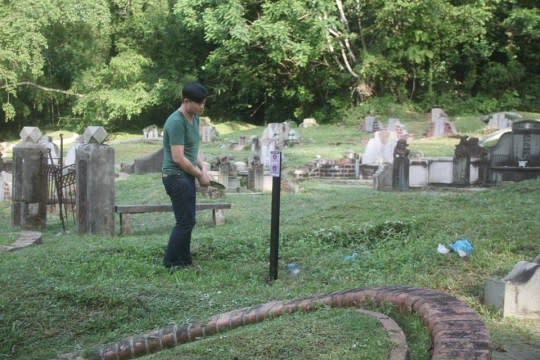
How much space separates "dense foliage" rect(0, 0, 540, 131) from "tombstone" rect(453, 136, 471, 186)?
59.3 feet

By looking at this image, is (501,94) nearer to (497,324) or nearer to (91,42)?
(91,42)

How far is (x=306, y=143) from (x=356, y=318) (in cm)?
2155

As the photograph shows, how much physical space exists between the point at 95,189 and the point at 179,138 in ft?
9.99

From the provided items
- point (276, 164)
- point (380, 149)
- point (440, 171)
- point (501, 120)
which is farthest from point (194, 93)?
point (501, 120)

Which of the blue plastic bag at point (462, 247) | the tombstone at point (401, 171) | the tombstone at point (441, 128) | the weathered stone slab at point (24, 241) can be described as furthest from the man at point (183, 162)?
the tombstone at point (441, 128)

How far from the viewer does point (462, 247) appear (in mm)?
6105

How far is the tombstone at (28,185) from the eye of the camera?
10273 millimetres

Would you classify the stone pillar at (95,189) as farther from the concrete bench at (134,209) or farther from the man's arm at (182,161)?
the man's arm at (182,161)

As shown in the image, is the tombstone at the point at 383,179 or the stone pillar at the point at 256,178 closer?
the tombstone at the point at 383,179

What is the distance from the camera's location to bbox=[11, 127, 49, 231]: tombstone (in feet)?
33.7

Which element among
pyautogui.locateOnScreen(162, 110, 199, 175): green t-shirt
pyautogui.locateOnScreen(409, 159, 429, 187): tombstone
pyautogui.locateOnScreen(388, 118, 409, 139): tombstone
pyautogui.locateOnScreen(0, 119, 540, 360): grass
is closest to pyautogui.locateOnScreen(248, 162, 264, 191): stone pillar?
pyautogui.locateOnScreen(409, 159, 429, 187): tombstone

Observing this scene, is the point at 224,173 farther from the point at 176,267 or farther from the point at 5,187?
the point at 176,267

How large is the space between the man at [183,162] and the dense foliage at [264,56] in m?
27.7

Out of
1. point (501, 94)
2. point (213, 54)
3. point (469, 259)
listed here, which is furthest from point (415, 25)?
point (469, 259)
